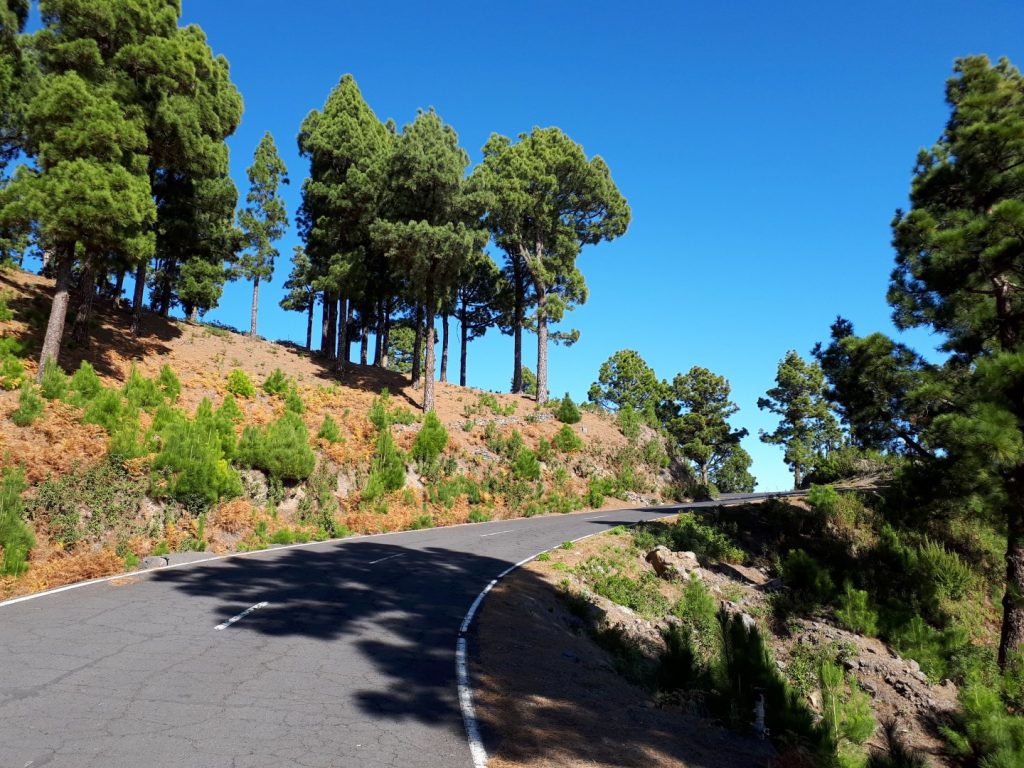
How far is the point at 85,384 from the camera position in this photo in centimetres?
1650

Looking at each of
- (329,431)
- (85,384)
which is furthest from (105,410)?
(329,431)

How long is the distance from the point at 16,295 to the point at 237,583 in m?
20.0

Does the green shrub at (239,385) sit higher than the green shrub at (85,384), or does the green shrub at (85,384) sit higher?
the green shrub at (239,385)

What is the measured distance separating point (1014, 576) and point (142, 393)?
23.2 m

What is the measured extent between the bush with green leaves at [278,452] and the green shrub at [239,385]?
12.9ft

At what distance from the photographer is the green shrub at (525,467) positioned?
27812 mm

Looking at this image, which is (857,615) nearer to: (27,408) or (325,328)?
(27,408)

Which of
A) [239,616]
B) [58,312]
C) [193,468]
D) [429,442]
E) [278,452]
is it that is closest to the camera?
[239,616]

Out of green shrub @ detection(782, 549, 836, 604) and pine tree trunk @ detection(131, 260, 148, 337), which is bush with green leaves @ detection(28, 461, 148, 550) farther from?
green shrub @ detection(782, 549, 836, 604)

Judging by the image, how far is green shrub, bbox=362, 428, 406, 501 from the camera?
69.0 ft

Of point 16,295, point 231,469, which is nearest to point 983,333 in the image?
point 231,469

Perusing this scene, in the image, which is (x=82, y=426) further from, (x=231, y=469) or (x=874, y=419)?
(x=874, y=419)

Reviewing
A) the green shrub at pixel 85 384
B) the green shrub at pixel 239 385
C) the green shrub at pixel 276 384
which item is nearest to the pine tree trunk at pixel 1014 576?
the green shrub at pixel 85 384

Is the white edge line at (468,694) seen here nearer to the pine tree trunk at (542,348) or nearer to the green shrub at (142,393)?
the green shrub at (142,393)
